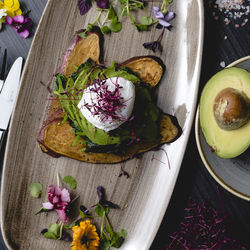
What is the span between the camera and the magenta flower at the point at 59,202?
157 cm

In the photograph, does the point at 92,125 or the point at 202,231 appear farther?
the point at 202,231

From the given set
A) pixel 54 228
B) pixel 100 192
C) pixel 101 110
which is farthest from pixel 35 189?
pixel 101 110

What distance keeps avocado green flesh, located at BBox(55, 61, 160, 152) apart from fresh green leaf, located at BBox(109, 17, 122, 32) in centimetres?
17

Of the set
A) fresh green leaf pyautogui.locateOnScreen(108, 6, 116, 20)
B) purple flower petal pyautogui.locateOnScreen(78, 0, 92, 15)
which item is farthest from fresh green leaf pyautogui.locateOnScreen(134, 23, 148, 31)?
purple flower petal pyautogui.locateOnScreen(78, 0, 92, 15)

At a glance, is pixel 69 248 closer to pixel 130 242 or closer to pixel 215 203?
pixel 130 242

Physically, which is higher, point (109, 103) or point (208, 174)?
point (109, 103)

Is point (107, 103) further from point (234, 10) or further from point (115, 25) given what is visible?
point (234, 10)

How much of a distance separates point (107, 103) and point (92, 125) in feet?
0.48

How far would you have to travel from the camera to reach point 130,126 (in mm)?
1488

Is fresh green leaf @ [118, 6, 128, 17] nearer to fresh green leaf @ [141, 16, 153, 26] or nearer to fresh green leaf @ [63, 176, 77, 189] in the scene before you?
fresh green leaf @ [141, 16, 153, 26]

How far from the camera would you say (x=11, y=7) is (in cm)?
170

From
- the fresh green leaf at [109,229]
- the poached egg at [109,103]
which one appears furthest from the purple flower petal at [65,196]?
the poached egg at [109,103]

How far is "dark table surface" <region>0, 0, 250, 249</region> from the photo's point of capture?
156 cm

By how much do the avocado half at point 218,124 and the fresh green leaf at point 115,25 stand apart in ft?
1.73
